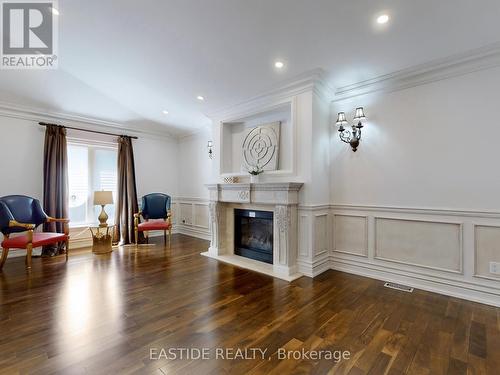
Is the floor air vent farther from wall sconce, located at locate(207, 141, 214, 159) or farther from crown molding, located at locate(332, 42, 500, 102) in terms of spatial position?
wall sconce, located at locate(207, 141, 214, 159)

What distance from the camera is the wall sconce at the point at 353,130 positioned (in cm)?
329

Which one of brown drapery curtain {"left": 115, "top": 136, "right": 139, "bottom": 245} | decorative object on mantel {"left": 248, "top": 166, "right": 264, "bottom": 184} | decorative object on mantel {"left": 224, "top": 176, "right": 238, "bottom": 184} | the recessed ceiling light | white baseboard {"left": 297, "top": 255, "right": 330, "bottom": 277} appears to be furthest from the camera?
brown drapery curtain {"left": 115, "top": 136, "right": 139, "bottom": 245}

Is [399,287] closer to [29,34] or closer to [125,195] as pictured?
[125,195]

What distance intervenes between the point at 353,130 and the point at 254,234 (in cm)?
233

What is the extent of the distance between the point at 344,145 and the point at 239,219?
220 cm

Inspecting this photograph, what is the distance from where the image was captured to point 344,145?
365 cm

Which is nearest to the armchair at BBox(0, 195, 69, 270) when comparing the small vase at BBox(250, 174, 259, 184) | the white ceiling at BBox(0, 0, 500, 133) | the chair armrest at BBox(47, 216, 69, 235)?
the chair armrest at BBox(47, 216, 69, 235)

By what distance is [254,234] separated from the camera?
4.28 m

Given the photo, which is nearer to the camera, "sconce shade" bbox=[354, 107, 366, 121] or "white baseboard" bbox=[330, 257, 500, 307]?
"white baseboard" bbox=[330, 257, 500, 307]

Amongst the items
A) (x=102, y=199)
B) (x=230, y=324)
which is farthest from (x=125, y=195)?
(x=230, y=324)

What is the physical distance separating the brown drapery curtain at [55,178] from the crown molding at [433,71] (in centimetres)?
522

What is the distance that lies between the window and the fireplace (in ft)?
10.2

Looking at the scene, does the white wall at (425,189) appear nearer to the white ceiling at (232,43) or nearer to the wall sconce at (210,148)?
the white ceiling at (232,43)

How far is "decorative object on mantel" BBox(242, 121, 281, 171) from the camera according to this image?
4070 mm
